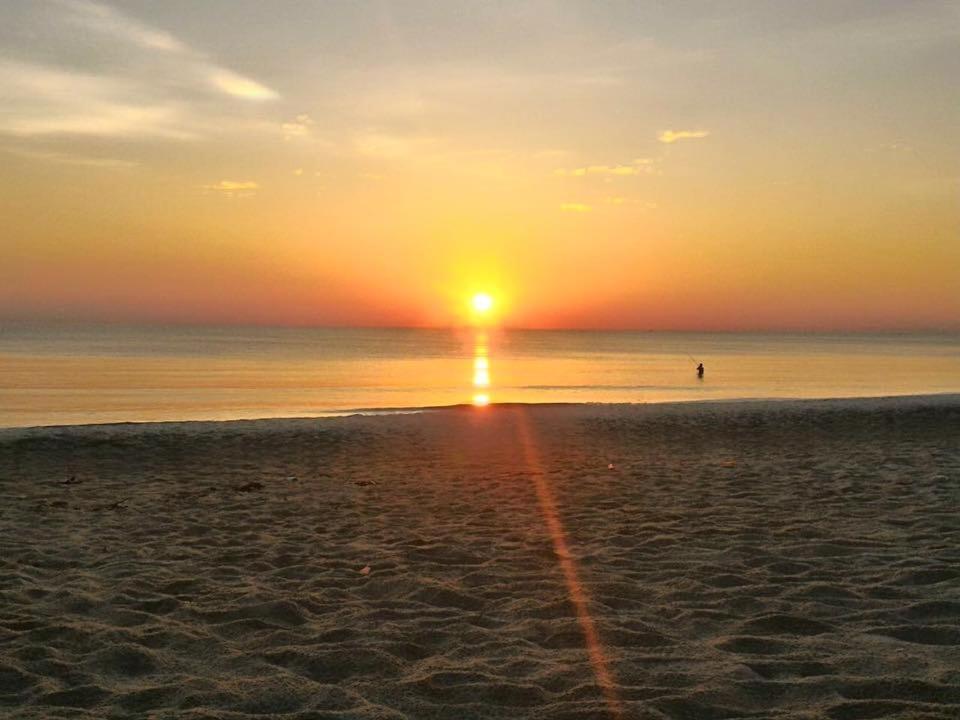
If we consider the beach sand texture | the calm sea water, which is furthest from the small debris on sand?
the calm sea water

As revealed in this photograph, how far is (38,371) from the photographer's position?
4275cm

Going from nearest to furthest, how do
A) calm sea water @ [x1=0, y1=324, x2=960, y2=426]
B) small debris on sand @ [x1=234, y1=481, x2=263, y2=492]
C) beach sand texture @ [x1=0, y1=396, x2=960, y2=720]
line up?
beach sand texture @ [x1=0, y1=396, x2=960, y2=720], small debris on sand @ [x1=234, y1=481, x2=263, y2=492], calm sea water @ [x1=0, y1=324, x2=960, y2=426]

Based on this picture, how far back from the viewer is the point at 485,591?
603cm

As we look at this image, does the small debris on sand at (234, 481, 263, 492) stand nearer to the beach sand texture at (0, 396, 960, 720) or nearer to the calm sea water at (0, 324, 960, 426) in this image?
the beach sand texture at (0, 396, 960, 720)

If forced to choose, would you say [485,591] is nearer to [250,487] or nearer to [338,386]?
[250,487]

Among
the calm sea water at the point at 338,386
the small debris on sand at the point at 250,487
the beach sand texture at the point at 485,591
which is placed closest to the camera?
the beach sand texture at the point at 485,591

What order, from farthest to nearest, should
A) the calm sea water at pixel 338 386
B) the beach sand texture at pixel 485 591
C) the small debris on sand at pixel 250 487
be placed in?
the calm sea water at pixel 338 386 < the small debris on sand at pixel 250 487 < the beach sand texture at pixel 485 591

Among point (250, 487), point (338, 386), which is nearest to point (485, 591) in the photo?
point (250, 487)

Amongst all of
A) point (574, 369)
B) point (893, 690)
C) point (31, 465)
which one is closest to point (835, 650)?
point (893, 690)

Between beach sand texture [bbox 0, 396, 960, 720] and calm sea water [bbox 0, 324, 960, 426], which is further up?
calm sea water [bbox 0, 324, 960, 426]

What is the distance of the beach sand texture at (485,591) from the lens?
14.0 feet

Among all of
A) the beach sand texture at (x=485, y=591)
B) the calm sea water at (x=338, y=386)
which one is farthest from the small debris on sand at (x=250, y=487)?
the calm sea water at (x=338, y=386)

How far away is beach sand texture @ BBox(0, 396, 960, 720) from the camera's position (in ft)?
14.0

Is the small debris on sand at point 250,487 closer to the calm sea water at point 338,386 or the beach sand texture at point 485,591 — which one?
the beach sand texture at point 485,591
